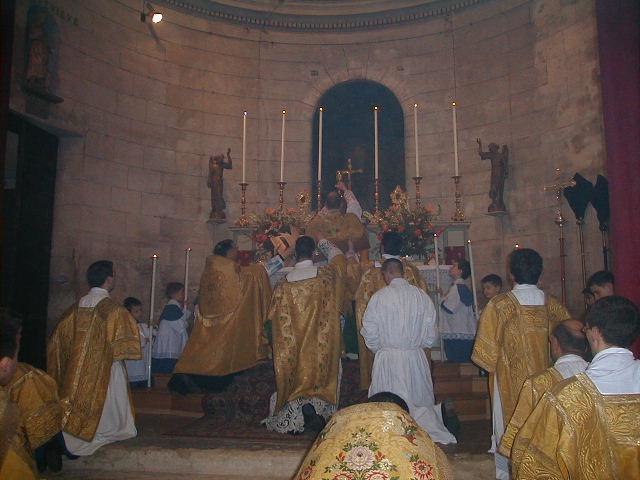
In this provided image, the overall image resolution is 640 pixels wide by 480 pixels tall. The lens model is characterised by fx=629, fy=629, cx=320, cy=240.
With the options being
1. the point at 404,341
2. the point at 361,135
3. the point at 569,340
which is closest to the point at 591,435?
the point at 569,340

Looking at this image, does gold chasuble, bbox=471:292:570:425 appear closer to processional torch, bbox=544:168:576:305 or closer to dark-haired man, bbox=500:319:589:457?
dark-haired man, bbox=500:319:589:457

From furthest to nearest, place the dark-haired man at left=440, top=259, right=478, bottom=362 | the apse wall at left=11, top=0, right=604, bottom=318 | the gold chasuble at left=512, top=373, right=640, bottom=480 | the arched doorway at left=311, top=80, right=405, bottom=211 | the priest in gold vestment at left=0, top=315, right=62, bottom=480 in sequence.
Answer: the arched doorway at left=311, top=80, right=405, bottom=211, the apse wall at left=11, top=0, right=604, bottom=318, the dark-haired man at left=440, top=259, right=478, bottom=362, the priest in gold vestment at left=0, top=315, right=62, bottom=480, the gold chasuble at left=512, top=373, right=640, bottom=480

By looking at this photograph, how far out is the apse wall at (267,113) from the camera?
31.4ft

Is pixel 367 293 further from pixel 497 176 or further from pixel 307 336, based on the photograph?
pixel 497 176

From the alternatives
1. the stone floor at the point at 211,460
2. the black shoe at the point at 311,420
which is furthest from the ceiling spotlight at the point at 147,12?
the stone floor at the point at 211,460

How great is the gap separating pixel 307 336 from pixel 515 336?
210 cm

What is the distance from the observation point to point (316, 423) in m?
5.61

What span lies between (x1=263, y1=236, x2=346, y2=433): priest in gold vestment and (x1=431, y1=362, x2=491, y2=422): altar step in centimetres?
132

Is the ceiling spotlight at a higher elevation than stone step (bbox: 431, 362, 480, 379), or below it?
higher

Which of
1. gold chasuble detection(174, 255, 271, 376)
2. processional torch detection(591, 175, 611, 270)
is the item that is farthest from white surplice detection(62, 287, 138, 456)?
processional torch detection(591, 175, 611, 270)

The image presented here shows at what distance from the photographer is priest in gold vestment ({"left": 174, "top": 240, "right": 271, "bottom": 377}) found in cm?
652

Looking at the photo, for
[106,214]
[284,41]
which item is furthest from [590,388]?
[284,41]

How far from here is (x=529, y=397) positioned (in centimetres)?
346

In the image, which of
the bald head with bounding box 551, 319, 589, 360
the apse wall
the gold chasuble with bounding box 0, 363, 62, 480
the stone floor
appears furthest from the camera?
the apse wall
